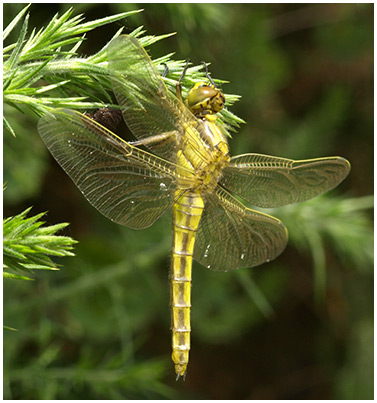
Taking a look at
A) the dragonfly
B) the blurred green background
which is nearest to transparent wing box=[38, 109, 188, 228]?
the dragonfly

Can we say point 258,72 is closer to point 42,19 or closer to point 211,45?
point 211,45

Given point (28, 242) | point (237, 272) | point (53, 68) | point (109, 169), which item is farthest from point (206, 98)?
point (237, 272)

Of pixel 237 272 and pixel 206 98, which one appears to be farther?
pixel 237 272

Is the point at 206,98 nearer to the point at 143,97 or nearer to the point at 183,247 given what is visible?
the point at 143,97

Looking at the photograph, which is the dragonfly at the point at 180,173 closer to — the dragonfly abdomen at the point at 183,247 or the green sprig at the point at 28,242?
the dragonfly abdomen at the point at 183,247

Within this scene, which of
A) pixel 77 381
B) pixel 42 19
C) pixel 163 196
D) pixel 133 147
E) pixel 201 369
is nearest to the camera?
pixel 133 147

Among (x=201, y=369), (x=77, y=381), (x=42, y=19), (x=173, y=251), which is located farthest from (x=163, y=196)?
(x=201, y=369)

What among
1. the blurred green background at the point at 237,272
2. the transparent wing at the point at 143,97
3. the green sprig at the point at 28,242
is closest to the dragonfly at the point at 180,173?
the transparent wing at the point at 143,97
